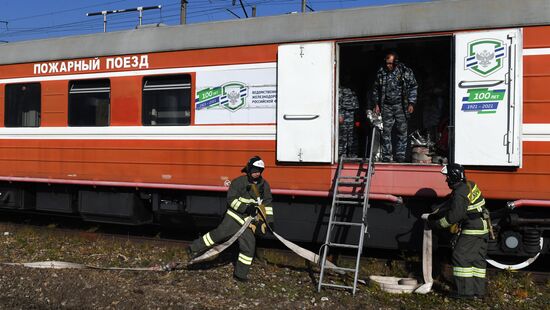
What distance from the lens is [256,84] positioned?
7035mm

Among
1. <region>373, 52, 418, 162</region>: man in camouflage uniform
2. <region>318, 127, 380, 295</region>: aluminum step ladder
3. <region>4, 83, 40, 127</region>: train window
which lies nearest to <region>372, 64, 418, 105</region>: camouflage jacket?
<region>373, 52, 418, 162</region>: man in camouflage uniform

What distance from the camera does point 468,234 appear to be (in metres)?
5.63

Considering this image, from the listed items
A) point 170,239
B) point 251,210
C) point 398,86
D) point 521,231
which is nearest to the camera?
point 521,231

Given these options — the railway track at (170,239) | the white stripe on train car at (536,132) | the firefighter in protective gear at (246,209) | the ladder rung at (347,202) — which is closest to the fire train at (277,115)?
the white stripe on train car at (536,132)

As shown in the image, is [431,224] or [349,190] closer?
[431,224]

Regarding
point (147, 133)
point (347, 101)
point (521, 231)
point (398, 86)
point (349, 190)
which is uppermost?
point (398, 86)

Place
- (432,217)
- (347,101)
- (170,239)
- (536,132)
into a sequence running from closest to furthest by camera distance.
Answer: (536,132)
(432,217)
(347,101)
(170,239)

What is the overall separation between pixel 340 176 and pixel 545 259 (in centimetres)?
317

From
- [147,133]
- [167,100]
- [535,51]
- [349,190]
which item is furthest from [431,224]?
[147,133]

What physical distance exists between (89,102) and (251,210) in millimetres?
3697

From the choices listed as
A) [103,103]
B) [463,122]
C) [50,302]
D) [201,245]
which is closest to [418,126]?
[463,122]

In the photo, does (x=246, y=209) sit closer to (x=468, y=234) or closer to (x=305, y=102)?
(x=305, y=102)

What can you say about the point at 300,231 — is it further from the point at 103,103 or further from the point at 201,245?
the point at 103,103

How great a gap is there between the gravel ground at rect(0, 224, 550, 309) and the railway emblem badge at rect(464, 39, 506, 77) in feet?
8.26
